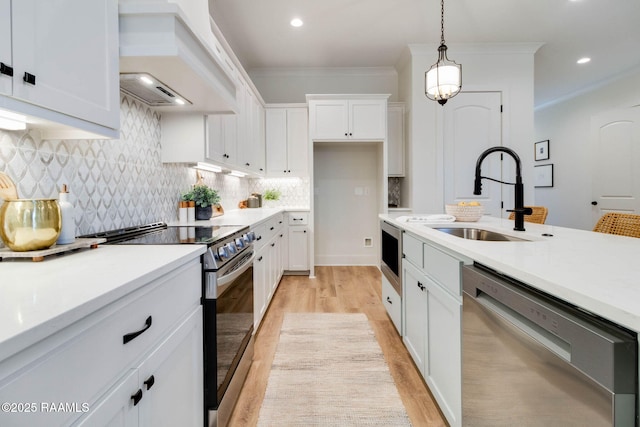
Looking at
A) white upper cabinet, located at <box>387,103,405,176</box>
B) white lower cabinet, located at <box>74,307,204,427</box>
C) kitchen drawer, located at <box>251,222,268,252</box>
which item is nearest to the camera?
white lower cabinet, located at <box>74,307,204,427</box>

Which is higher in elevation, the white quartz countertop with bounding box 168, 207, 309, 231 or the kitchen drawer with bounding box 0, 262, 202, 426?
the white quartz countertop with bounding box 168, 207, 309, 231

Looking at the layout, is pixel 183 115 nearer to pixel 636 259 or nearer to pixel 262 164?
pixel 262 164

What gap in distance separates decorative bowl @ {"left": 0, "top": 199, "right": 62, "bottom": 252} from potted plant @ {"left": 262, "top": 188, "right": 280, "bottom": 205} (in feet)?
11.2

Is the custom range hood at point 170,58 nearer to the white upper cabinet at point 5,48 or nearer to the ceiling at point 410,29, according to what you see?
the white upper cabinet at point 5,48

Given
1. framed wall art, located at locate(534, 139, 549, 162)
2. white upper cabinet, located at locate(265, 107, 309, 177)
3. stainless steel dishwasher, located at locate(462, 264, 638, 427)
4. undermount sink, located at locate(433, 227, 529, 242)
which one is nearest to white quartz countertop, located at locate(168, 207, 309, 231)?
white upper cabinet, located at locate(265, 107, 309, 177)

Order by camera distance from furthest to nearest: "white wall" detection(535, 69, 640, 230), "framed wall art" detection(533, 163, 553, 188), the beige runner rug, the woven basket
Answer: "framed wall art" detection(533, 163, 553, 188) < "white wall" detection(535, 69, 640, 230) < the woven basket < the beige runner rug

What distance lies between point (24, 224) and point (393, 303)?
220cm

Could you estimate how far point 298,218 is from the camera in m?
4.10

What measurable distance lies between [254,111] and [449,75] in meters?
2.26

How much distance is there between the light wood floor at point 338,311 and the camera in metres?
1.56

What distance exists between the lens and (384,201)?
4039mm

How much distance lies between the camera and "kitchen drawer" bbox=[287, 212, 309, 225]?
4086 millimetres

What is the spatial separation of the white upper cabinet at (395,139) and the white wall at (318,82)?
0.46 metres

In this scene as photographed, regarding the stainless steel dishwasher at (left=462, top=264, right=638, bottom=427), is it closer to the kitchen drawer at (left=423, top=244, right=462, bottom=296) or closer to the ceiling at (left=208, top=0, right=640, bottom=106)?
the kitchen drawer at (left=423, top=244, right=462, bottom=296)
